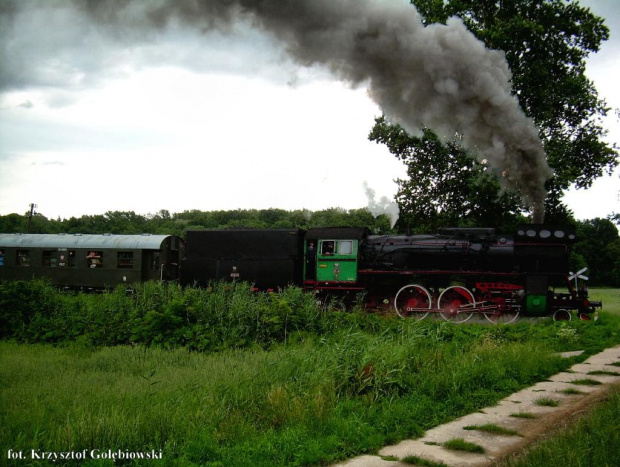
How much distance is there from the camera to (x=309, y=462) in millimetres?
4562

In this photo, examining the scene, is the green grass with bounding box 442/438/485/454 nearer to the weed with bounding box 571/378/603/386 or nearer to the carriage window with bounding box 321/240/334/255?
the weed with bounding box 571/378/603/386

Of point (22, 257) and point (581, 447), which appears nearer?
point (581, 447)

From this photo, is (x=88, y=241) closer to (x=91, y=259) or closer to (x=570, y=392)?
(x=91, y=259)

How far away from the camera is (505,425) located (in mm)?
5594

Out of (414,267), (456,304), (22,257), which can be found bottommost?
(456,304)

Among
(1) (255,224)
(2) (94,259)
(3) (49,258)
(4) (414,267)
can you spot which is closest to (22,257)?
(3) (49,258)

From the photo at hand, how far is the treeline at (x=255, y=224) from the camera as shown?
167 ft

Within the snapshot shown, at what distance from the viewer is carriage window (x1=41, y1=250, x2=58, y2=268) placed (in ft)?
77.8

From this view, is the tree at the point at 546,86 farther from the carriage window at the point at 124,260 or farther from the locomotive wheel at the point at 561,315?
the carriage window at the point at 124,260

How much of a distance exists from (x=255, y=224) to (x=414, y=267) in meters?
42.3

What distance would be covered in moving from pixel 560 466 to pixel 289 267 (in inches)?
529

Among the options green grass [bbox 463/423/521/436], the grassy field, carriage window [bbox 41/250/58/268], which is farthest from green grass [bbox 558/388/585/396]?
carriage window [bbox 41/250/58/268]

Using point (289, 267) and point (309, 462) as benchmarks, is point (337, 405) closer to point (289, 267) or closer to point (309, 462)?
point (309, 462)

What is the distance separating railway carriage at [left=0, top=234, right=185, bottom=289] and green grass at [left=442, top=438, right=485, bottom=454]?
19.1 meters
